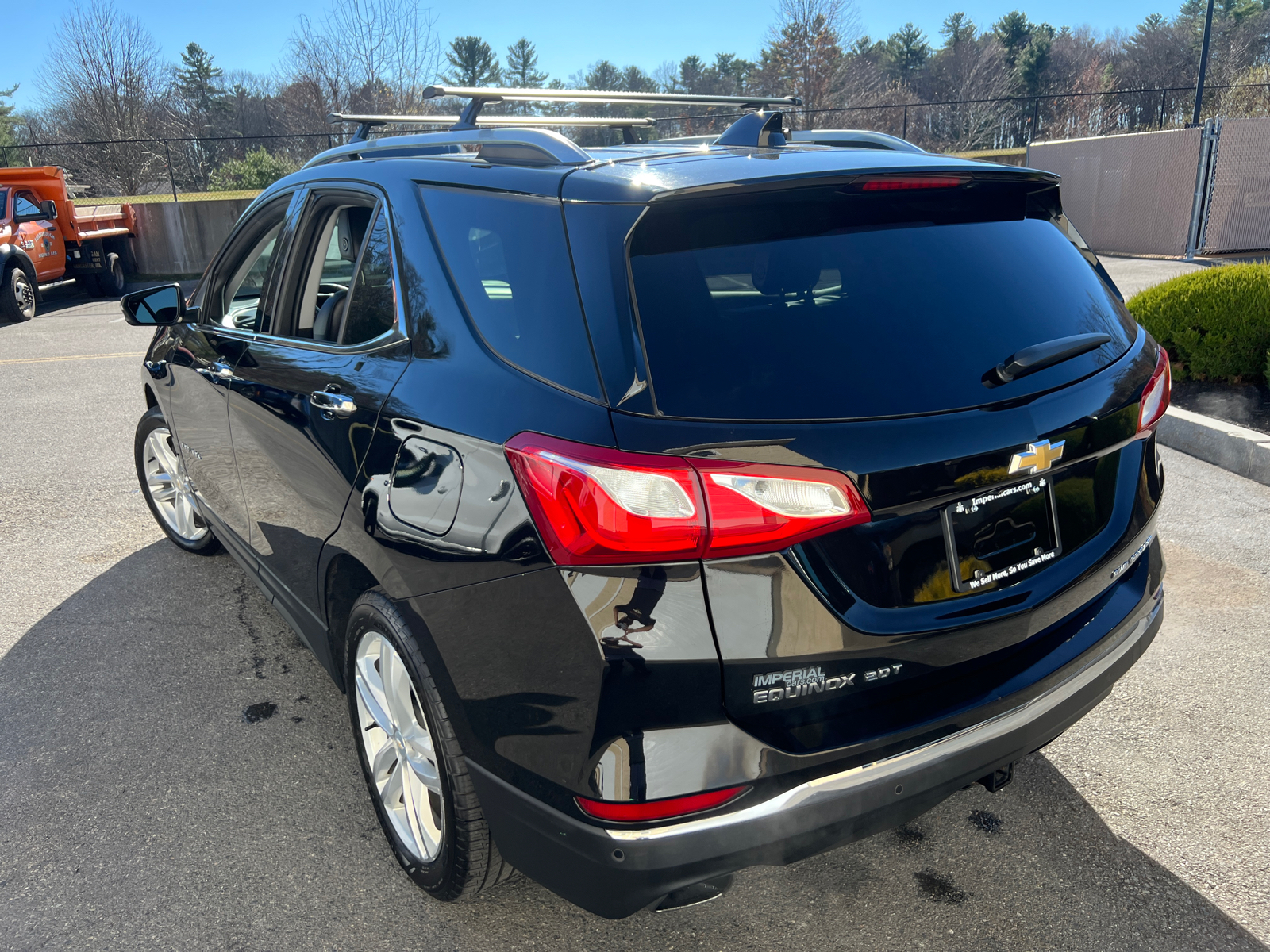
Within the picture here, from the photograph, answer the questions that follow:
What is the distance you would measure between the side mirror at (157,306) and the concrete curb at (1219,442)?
5.05 metres

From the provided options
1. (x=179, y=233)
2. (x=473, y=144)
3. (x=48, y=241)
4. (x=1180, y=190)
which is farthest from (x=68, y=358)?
(x=1180, y=190)

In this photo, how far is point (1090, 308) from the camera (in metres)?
2.32

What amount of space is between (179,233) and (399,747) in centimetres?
2151

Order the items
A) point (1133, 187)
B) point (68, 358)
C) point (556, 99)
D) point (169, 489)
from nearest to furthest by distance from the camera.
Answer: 1. point (556, 99)
2. point (169, 489)
3. point (68, 358)
4. point (1133, 187)

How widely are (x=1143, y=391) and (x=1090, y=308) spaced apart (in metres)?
0.24

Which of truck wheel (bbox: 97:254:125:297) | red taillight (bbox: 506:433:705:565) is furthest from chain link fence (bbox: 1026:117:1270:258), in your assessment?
truck wheel (bbox: 97:254:125:297)

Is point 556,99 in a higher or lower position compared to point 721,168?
higher

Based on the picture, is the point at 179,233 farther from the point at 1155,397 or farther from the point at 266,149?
the point at 1155,397

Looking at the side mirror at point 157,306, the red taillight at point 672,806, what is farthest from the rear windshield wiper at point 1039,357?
the side mirror at point 157,306

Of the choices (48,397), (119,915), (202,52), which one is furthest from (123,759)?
(202,52)

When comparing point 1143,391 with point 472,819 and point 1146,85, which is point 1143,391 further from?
point 1146,85

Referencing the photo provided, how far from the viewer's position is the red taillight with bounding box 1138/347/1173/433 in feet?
7.56

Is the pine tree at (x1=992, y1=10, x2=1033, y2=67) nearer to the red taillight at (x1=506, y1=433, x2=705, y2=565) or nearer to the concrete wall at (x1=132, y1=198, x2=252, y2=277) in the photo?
the concrete wall at (x1=132, y1=198, x2=252, y2=277)

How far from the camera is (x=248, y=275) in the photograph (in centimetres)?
367
